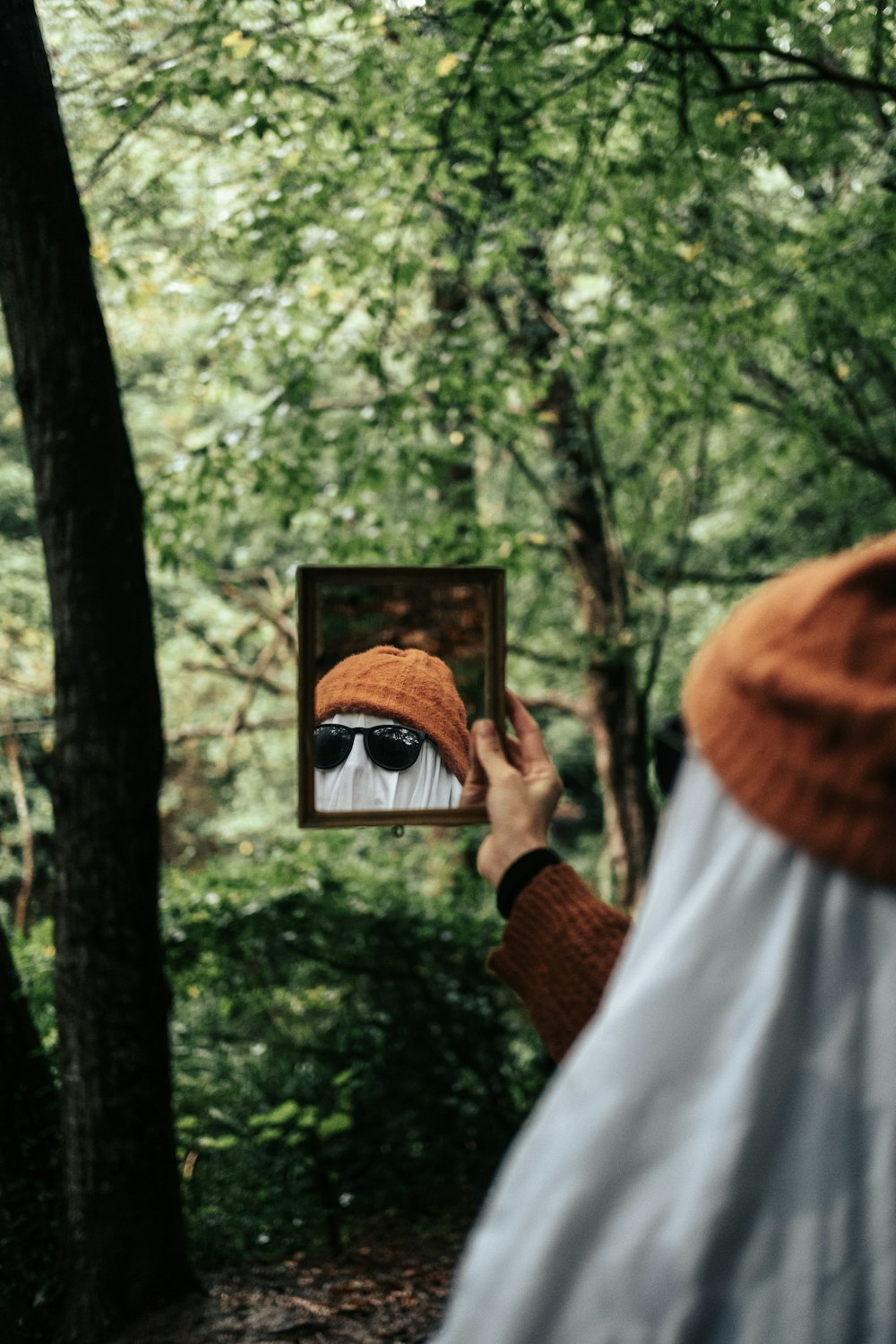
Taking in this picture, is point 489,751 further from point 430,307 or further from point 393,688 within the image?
point 430,307

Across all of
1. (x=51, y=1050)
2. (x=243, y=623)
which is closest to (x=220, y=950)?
(x=51, y=1050)

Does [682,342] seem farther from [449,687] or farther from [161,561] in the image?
[449,687]

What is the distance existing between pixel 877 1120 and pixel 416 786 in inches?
35.6

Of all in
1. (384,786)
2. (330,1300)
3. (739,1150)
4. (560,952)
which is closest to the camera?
(739,1150)

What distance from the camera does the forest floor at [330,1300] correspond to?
3580 millimetres

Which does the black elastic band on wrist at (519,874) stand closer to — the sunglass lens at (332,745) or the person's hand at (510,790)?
the person's hand at (510,790)

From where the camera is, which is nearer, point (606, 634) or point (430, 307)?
point (606, 634)

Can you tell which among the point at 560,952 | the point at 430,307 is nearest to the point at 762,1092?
the point at 560,952

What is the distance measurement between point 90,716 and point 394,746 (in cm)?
198

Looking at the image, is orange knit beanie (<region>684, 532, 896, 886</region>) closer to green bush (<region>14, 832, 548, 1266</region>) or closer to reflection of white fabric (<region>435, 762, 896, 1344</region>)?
reflection of white fabric (<region>435, 762, 896, 1344</region>)

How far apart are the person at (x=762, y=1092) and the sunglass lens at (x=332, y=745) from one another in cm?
86

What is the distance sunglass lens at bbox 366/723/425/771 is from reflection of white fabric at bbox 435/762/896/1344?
0.87m

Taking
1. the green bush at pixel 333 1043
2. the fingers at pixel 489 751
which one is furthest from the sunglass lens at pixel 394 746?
the green bush at pixel 333 1043

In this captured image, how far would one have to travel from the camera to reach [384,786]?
1.58 m
